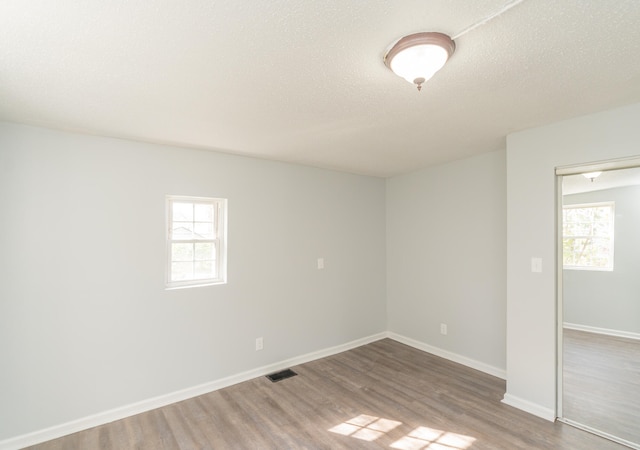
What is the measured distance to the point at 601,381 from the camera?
271 centimetres

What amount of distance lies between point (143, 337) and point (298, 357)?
70.0 inches

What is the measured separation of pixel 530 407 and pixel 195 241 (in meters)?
3.50

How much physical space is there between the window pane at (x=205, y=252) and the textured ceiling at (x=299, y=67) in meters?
1.13

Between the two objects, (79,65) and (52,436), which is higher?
(79,65)

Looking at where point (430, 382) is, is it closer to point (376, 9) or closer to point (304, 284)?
point (304, 284)

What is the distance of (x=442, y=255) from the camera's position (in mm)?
4035

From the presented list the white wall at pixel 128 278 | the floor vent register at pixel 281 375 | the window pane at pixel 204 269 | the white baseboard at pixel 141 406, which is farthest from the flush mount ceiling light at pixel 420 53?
the white baseboard at pixel 141 406

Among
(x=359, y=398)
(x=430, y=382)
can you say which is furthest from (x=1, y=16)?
(x=430, y=382)

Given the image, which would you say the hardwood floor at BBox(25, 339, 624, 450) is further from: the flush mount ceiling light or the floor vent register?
the flush mount ceiling light

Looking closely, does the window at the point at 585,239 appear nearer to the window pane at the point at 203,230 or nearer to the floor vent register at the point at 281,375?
the floor vent register at the point at 281,375

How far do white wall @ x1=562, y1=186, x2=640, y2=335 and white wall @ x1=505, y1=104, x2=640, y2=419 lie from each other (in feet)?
0.68

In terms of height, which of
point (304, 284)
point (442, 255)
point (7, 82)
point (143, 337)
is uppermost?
point (7, 82)

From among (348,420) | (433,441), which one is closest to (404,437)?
(433,441)

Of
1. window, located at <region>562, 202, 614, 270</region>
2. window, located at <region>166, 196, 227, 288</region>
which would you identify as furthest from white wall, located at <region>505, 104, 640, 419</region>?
window, located at <region>166, 196, 227, 288</region>
